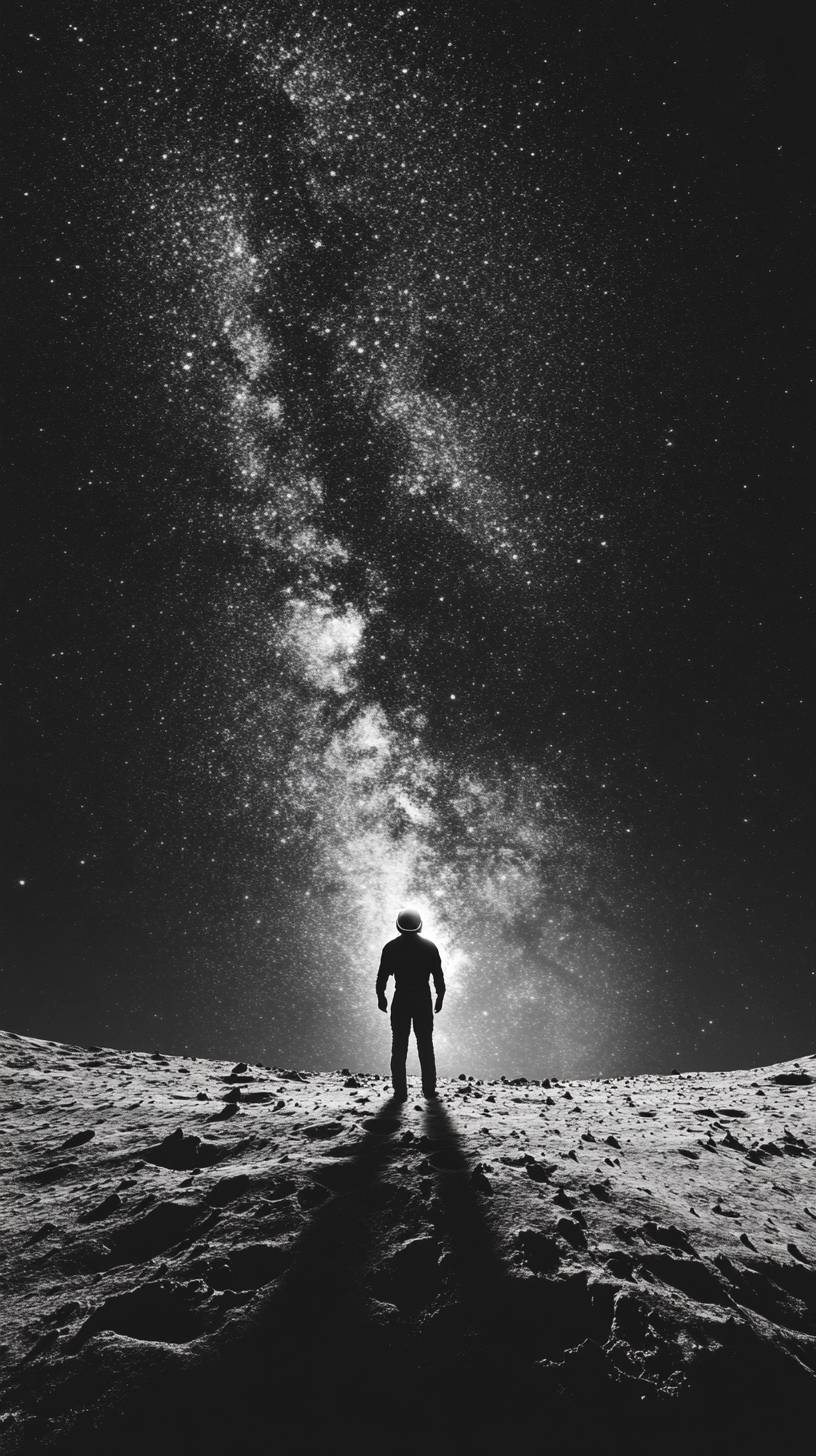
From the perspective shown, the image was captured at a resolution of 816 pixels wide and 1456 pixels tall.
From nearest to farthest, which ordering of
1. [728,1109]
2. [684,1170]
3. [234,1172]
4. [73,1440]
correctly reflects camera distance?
[73,1440], [234,1172], [684,1170], [728,1109]

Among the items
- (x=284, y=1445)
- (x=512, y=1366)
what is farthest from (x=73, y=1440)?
(x=512, y=1366)

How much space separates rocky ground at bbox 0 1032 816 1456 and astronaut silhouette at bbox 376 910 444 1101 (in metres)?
1.44

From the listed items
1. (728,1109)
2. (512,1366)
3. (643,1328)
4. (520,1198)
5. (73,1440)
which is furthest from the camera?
(728,1109)

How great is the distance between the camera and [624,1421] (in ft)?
7.47

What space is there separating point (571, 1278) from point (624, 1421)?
733 millimetres

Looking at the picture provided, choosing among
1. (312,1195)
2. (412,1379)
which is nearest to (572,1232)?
(412,1379)

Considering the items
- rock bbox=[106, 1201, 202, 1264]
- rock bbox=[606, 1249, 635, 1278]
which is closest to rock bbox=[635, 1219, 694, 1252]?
rock bbox=[606, 1249, 635, 1278]

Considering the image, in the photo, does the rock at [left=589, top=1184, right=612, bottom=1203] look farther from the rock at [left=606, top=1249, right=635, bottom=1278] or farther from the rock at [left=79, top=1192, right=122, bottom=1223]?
the rock at [left=79, top=1192, right=122, bottom=1223]

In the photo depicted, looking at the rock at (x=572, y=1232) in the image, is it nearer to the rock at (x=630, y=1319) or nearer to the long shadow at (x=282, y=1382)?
the rock at (x=630, y=1319)

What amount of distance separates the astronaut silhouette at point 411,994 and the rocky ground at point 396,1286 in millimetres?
1439

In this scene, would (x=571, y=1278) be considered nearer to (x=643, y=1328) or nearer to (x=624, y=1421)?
(x=643, y=1328)

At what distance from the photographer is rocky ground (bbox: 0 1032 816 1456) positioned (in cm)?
231

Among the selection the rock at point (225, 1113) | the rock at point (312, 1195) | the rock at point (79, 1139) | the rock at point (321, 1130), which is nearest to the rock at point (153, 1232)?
the rock at point (312, 1195)

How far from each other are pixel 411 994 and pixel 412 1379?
4.40 m
